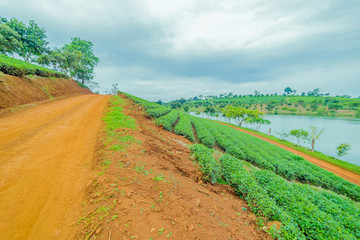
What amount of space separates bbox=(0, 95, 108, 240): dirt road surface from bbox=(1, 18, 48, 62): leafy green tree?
Result: 29.4 m

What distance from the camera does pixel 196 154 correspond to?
7.29 metres

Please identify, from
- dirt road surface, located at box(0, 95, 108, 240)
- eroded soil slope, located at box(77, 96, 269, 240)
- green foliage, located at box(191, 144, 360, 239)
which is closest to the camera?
dirt road surface, located at box(0, 95, 108, 240)

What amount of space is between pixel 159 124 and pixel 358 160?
36.2 metres

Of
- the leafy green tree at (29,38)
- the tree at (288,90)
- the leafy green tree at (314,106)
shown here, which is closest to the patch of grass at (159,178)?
the leafy green tree at (29,38)

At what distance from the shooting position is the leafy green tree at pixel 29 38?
21559mm

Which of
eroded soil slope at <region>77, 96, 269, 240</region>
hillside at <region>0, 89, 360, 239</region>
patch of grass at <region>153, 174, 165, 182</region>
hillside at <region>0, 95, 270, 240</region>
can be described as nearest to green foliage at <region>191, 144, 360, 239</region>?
hillside at <region>0, 89, 360, 239</region>

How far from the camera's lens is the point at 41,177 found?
10.8 ft

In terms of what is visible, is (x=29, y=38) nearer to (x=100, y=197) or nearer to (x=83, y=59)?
(x=83, y=59)

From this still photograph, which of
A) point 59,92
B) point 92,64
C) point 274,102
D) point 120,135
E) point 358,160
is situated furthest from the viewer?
point 274,102

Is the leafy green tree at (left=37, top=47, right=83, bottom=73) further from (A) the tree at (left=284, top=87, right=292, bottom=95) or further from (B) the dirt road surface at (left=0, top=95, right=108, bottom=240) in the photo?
(A) the tree at (left=284, top=87, right=292, bottom=95)

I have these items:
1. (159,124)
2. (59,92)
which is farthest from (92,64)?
(159,124)

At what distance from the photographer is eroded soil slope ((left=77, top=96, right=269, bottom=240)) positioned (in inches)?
92.0

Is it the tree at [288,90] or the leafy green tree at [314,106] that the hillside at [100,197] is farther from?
the tree at [288,90]

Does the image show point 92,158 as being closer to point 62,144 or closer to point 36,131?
point 62,144
